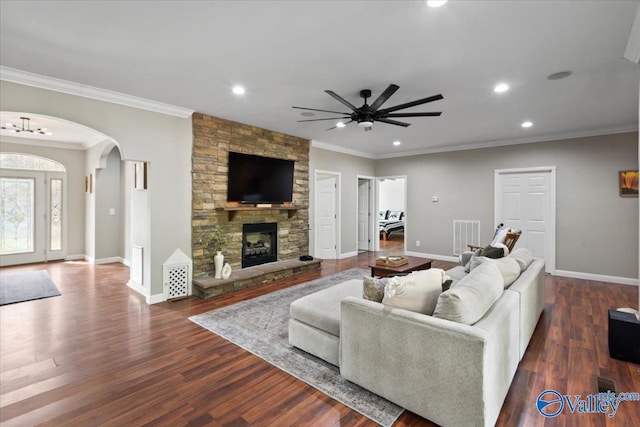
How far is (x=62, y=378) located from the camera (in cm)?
237

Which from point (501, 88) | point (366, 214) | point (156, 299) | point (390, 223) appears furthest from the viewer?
point (390, 223)

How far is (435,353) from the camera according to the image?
1775 mm

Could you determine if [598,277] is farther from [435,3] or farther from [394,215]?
[394,215]

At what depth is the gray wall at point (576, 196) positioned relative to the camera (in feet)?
16.9

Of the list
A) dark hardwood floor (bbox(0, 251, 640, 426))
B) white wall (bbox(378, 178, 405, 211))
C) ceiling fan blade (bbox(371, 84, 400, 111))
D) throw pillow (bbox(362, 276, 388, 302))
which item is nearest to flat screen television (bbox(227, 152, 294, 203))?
dark hardwood floor (bbox(0, 251, 640, 426))

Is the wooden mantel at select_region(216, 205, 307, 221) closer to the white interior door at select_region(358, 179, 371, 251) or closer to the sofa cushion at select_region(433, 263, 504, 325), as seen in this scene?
the white interior door at select_region(358, 179, 371, 251)

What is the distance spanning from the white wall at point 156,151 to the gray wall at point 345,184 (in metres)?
2.73

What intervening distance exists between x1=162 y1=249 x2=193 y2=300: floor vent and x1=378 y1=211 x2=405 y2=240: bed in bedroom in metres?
6.74

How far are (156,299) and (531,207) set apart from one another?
6.81 metres

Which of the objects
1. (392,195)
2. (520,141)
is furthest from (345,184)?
(392,195)

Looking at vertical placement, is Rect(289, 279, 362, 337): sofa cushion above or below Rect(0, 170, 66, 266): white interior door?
below

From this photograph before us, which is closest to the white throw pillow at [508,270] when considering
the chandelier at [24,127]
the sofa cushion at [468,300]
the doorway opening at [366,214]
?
the sofa cushion at [468,300]

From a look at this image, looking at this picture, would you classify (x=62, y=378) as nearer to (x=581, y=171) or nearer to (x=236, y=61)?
(x=236, y=61)

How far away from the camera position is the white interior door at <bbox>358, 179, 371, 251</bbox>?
27.7 ft
